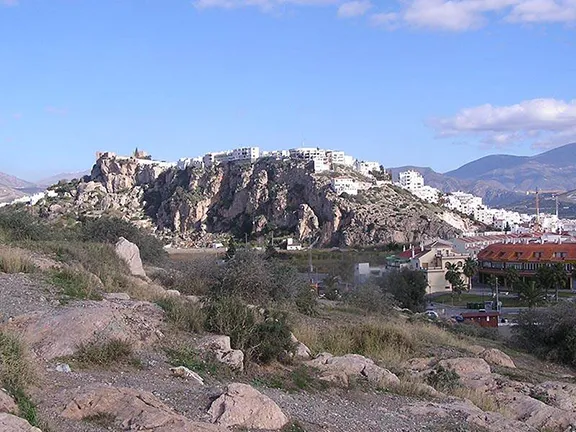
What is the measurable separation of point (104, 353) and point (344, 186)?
96013 mm

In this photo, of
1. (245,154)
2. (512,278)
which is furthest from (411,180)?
(512,278)

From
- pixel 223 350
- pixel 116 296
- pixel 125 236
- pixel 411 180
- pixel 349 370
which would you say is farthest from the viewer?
pixel 411 180

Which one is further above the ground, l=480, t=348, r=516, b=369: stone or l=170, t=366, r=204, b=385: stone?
l=170, t=366, r=204, b=385: stone

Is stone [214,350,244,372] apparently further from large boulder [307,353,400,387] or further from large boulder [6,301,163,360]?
large boulder [307,353,400,387]

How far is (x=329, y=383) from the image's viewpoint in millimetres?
7000

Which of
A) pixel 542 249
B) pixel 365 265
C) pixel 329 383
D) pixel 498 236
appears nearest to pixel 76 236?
pixel 329 383

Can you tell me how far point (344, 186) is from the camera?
332 ft

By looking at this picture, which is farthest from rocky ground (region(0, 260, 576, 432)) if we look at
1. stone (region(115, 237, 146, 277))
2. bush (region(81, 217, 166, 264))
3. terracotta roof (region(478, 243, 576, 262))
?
terracotta roof (region(478, 243, 576, 262))

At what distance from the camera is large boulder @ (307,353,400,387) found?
7.27 metres

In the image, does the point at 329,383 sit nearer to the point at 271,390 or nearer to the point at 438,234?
the point at 271,390

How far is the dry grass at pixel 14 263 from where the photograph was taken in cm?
1072

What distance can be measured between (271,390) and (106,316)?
1990 mm

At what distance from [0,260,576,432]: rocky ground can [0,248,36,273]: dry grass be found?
99 centimetres

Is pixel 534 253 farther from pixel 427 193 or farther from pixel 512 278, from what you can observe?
pixel 427 193
